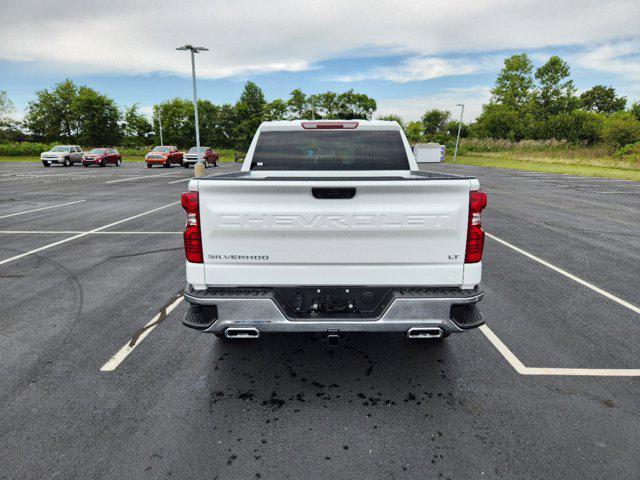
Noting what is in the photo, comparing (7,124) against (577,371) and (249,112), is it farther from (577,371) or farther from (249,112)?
(577,371)

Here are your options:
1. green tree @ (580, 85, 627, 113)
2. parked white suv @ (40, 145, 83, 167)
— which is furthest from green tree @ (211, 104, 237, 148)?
green tree @ (580, 85, 627, 113)

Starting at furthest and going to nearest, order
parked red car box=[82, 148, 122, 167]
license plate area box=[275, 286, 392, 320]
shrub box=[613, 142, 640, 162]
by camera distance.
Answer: shrub box=[613, 142, 640, 162]
parked red car box=[82, 148, 122, 167]
license plate area box=[275, 286, 392, 320]

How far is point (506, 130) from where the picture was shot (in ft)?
241

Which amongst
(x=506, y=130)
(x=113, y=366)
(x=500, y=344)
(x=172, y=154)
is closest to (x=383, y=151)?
(x=500, y=344)

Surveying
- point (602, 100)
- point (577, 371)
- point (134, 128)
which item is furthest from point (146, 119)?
point (602, 100)

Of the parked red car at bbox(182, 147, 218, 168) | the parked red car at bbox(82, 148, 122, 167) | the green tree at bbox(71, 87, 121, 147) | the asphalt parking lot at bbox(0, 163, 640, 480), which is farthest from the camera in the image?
the green tree at bbox(71, 87, 121, 147)

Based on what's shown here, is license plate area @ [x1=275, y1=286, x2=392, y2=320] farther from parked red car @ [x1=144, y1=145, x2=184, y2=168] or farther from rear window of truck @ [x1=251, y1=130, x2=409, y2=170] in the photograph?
parked red car @ [x1=144, y1=145, x2=184, y2=168]

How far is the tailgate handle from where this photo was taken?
274 centimetres

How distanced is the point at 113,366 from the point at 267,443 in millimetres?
1806

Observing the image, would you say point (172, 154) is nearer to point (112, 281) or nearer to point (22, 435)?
point (112, 281)

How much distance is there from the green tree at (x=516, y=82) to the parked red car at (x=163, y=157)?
69.5 metres

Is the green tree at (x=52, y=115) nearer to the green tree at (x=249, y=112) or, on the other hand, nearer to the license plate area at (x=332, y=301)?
the green tree at (x=249, y=112)

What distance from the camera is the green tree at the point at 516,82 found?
80.4 m

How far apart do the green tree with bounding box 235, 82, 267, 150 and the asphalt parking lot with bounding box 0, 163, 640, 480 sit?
263ft
